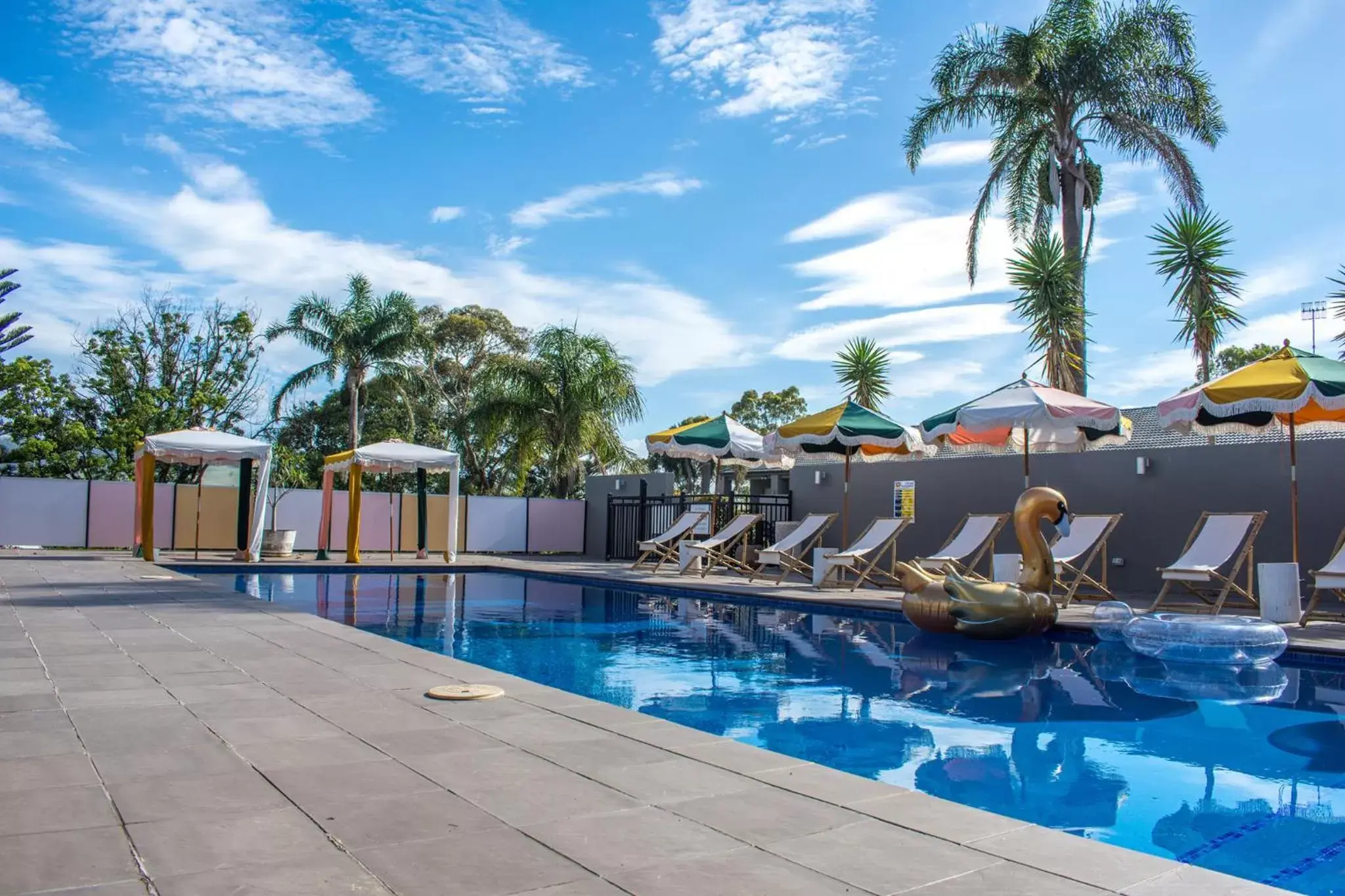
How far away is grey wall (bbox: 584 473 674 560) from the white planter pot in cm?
629

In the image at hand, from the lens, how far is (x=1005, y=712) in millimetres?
5309

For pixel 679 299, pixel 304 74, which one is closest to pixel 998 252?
pixel 679 299

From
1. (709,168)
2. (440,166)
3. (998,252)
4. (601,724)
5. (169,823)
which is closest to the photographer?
(169,823)

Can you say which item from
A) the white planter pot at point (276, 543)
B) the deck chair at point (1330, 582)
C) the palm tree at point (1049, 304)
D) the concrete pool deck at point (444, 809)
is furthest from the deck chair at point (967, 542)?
the white planter pot at point (276, 543)

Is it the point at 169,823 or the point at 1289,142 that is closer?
the point at 169,823

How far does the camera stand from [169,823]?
8.29 ft

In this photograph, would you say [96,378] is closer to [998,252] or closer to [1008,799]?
[998,252]

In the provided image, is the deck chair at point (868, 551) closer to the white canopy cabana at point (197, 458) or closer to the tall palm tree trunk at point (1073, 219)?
the white canopy cabana at point (197, 458)

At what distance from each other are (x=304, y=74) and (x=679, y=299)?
33.4 ft

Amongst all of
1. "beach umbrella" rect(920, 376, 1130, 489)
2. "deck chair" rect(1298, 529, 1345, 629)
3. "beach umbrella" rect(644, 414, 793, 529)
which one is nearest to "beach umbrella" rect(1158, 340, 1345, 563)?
"deck chair" rect(1298, 529, 1345, 629)

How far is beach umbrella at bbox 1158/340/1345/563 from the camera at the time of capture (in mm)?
7781

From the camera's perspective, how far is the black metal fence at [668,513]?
54.3 feet

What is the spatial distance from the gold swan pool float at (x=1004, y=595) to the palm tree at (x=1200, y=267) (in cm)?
693

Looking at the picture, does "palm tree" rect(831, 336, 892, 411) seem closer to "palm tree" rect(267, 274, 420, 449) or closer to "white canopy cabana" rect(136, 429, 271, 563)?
"white canopy cabana" rect(136, 429, 271, 563)
